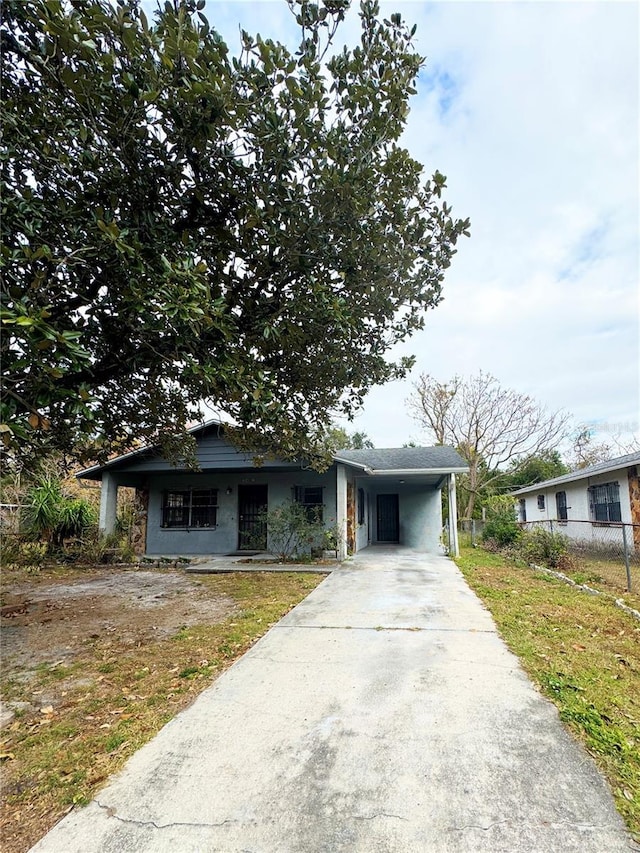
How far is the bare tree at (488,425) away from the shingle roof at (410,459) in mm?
10037

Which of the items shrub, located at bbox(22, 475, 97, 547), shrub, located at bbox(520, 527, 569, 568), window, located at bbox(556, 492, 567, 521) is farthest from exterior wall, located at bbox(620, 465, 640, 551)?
shrub, located at bbox(22, 475, 97, 547)

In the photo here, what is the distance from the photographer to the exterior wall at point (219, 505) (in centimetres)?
1300

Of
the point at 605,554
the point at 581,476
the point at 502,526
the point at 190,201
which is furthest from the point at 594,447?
the point at 190,201

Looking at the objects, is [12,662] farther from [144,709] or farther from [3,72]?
[3,72]

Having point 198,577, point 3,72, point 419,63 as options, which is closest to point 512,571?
point 198,577

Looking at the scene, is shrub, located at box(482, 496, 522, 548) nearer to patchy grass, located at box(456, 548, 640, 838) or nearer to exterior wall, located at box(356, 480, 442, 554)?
exterior wall, located at box(356, 480, 442, 554)

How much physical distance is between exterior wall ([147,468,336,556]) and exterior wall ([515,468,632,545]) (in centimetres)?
734

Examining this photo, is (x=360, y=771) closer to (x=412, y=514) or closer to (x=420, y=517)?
(x=420, y=517)

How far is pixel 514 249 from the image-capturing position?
10.8m

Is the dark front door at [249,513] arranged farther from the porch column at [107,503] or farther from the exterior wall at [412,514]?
the exterior wall at [412,514]

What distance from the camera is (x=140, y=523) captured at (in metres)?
13.9

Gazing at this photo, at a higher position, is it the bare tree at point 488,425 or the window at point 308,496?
the bare tree at point 488,425

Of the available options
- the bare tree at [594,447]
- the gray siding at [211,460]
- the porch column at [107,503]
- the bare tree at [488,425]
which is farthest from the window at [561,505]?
the porch column at [107,503]

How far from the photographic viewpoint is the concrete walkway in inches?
79.0
